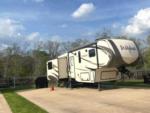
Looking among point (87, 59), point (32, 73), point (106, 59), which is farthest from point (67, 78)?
point (32, 73)

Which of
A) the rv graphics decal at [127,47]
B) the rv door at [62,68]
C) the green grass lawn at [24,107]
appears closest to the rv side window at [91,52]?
the rv graphics decal at [127,47]

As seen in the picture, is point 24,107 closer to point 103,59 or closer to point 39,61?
point 103,59

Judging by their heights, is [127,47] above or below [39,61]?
below

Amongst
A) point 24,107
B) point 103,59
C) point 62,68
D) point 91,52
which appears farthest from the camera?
point 62,68

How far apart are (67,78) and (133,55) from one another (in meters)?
9.29

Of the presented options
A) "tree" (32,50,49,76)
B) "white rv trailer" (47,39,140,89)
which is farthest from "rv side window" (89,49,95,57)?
"tree" (32,50,49,76)

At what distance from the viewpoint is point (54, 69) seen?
104 feet

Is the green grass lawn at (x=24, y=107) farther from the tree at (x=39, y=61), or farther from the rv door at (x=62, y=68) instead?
the tree at (x=39, y=61)

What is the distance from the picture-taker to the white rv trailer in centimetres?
2030

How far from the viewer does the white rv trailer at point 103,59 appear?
20.3m

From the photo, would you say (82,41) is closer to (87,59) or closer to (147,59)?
(147,59)

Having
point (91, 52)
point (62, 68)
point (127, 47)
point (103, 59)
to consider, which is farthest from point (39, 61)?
point (127, 47)

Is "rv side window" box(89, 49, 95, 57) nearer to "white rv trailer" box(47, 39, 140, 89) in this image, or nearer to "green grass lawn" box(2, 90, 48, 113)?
"white rv trailer" box(47, 39, 140, 89)

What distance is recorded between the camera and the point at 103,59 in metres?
20.9
